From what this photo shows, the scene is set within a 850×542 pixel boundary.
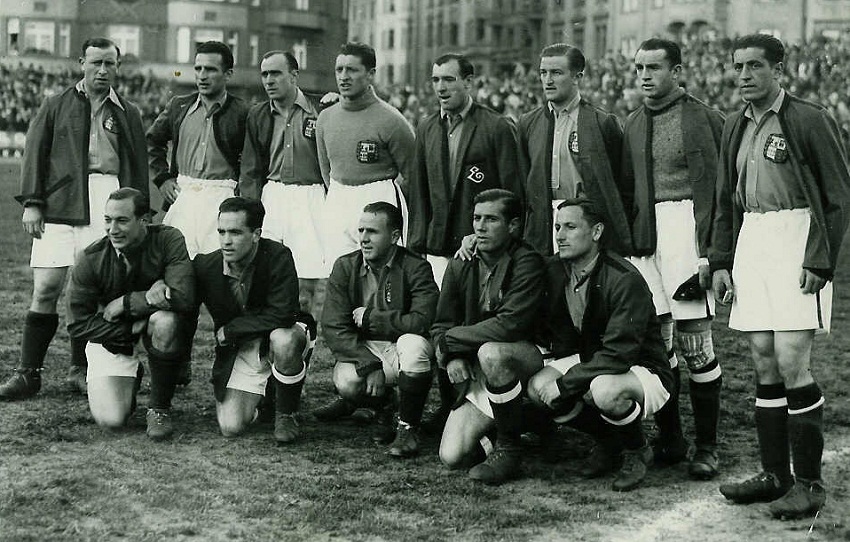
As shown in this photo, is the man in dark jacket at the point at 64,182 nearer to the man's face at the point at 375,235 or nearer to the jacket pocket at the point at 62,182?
the jacket pocket at the point at 62,182

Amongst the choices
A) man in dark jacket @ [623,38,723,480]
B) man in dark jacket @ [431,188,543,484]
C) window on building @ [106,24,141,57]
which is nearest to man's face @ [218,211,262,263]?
man in dark jacket @ [431,188,543,484]

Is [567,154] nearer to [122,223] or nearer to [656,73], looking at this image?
[656,73]

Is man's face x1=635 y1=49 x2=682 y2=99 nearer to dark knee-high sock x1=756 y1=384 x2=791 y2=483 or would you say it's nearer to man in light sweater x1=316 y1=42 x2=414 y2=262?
dark knee-high sock x1=756 y1=384 x2=791 y2=483

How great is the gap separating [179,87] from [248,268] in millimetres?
46378

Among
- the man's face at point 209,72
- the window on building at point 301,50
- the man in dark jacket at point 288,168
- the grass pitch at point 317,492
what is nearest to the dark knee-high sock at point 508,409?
the grass pitch at point 317,492

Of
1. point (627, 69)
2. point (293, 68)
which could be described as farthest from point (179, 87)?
point (293, 68)

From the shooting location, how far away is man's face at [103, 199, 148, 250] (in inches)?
253

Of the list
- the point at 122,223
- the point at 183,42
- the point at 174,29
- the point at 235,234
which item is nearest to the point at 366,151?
the point at 235,234

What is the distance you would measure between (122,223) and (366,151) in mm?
1652

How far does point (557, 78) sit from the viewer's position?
245 inches

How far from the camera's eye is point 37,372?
7.26 metres

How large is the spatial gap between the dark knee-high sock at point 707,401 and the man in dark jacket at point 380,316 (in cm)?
146

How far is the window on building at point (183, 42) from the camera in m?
53.2

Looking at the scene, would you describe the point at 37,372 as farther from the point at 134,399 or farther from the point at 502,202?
the point at 502,202
